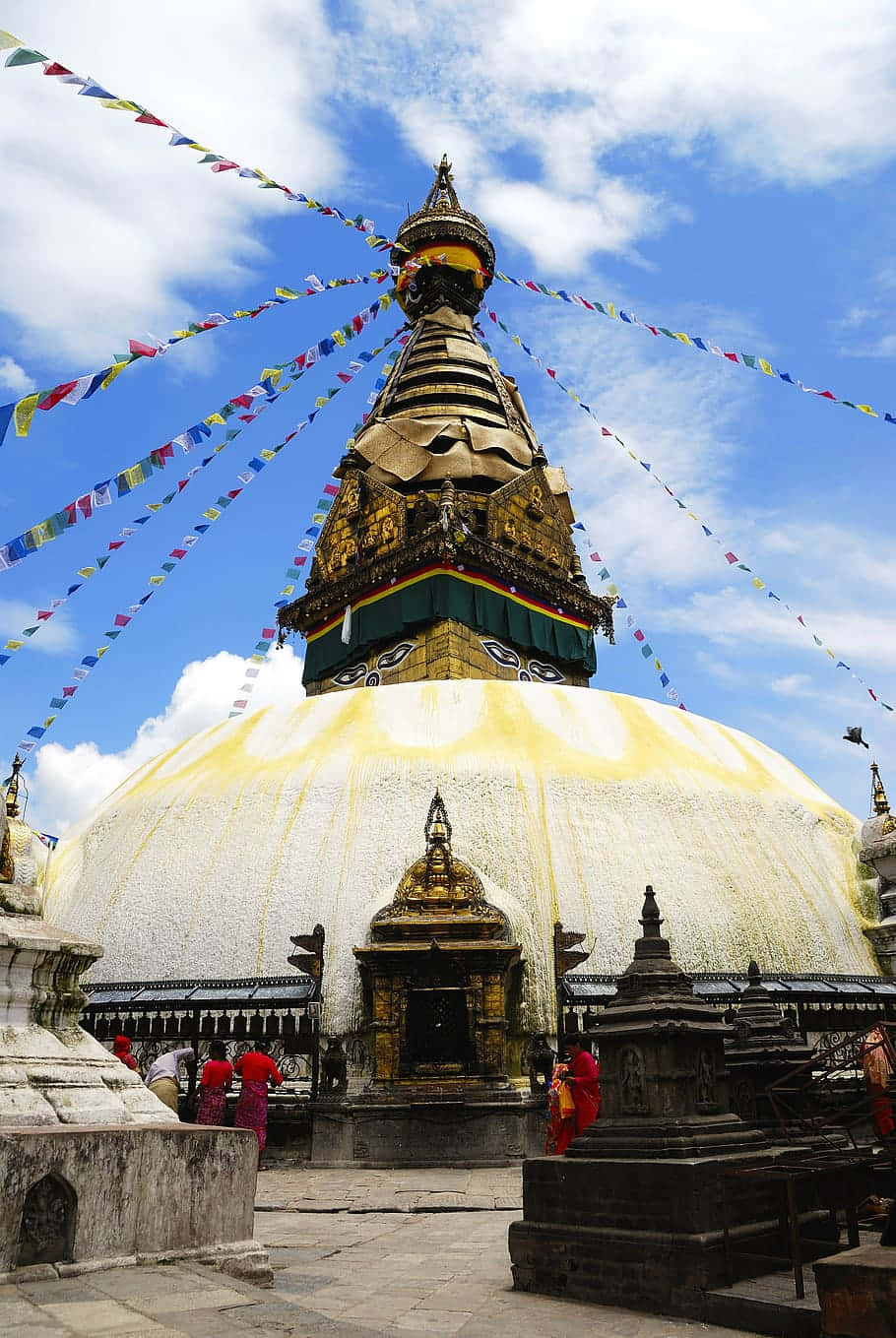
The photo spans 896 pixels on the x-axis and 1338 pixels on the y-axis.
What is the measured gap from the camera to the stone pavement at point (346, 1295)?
298 cm

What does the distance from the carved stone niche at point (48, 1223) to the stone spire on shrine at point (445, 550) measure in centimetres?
1759

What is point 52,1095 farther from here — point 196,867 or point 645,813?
point 645,813

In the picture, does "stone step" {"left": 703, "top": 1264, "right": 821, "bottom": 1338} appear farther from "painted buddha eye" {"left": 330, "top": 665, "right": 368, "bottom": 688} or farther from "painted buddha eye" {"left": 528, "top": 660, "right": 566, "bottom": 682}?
"painted buddha eye" {"left": 330, "top": 665, "right": 368, "bottom": 688}

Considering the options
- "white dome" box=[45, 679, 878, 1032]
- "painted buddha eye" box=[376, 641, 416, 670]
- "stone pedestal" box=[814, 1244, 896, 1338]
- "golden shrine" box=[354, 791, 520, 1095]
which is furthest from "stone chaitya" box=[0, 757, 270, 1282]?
"painted buddha eye" box=[376, 641, 416, 670]

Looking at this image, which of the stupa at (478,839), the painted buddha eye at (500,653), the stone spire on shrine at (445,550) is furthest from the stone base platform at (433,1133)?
the painted buddha eye at (500,653)

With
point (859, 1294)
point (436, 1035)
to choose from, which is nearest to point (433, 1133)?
point (436, 1035)

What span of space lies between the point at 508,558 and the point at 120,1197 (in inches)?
777

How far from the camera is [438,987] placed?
34.9 ft

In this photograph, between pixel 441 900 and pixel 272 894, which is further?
pixel 272 894

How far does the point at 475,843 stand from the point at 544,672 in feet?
38.1

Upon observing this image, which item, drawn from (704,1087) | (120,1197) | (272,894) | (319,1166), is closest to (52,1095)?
(120,1197)

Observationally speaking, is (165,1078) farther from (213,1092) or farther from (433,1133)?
(433,1133)

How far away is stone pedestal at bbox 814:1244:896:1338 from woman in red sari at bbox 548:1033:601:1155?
4.42 metres

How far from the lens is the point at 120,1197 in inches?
151
